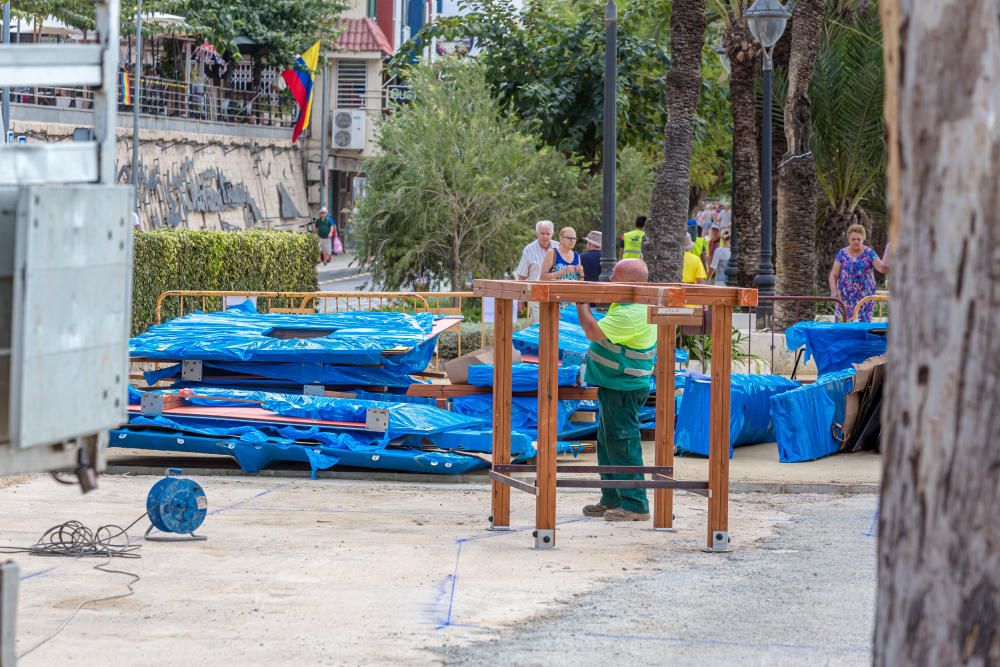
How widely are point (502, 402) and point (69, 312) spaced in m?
5.67

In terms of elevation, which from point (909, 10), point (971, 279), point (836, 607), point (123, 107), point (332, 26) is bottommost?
point (836, 607)

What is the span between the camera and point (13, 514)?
9562mm

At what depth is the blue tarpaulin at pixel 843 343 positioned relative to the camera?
44.6 ft

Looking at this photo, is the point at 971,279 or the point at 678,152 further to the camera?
the point at 678,152

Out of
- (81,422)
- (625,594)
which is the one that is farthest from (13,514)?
(81,422)

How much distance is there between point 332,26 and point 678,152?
135ft

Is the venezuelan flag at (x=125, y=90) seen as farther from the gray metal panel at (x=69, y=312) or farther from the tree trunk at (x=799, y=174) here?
the gray metal panel at (x=69, y=312)

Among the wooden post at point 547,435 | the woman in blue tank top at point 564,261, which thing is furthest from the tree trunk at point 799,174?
the wooden post at point 547,435

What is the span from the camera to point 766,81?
21.7 metres

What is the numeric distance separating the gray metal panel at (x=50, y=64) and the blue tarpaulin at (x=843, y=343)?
10.3 m

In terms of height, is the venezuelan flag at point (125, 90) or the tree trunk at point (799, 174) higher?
the venezuelan flag at point (125, 90)

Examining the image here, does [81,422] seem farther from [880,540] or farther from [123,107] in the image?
[123,107]

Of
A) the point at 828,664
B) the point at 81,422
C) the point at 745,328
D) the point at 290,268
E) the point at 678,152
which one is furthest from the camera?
the point at 290,268

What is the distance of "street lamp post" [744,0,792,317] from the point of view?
67.4ft
